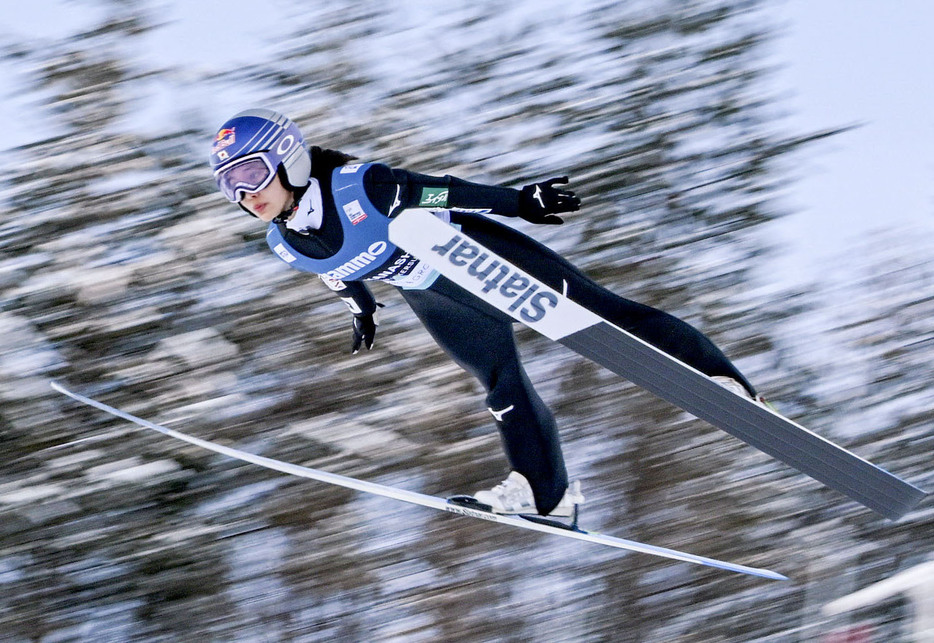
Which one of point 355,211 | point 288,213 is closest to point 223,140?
point 288,213

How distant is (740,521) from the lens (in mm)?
6957

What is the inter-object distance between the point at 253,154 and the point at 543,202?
2.57 ft

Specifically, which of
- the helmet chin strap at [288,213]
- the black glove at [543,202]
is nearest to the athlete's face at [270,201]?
the helmet chin strap at [288,213]

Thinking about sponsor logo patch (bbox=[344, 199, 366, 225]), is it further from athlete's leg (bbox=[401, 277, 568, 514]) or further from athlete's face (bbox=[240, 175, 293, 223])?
athlete's leg (bbox=[401, 277, 568, 514])

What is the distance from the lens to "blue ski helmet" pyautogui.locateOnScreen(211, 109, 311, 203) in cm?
278

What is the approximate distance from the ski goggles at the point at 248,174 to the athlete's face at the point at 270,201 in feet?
0.07

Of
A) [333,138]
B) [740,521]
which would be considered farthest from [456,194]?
[740,521]

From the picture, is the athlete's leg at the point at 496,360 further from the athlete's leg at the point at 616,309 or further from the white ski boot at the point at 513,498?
the athlete's leg at the point at 616,309

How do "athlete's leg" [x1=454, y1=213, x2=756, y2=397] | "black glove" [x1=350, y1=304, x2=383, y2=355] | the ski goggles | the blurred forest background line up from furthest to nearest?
the blurred forest background < "black glove" [x1=350, y1=304, x2=383, y2=355] < "athlete's leg" [x1=454, y1=213, x2=756, y2=397] < the ski goggles

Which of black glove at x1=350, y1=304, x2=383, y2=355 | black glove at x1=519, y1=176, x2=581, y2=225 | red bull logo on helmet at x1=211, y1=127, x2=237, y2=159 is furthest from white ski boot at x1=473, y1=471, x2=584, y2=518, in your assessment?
red bull logo on helmet at x1=211, y1=127, x2=237, y2=159

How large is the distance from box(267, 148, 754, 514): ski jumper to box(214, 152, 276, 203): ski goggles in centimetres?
15

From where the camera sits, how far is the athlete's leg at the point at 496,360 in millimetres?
3158

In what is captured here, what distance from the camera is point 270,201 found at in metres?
2.83

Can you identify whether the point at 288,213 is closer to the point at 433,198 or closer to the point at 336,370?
the point at 433,198
